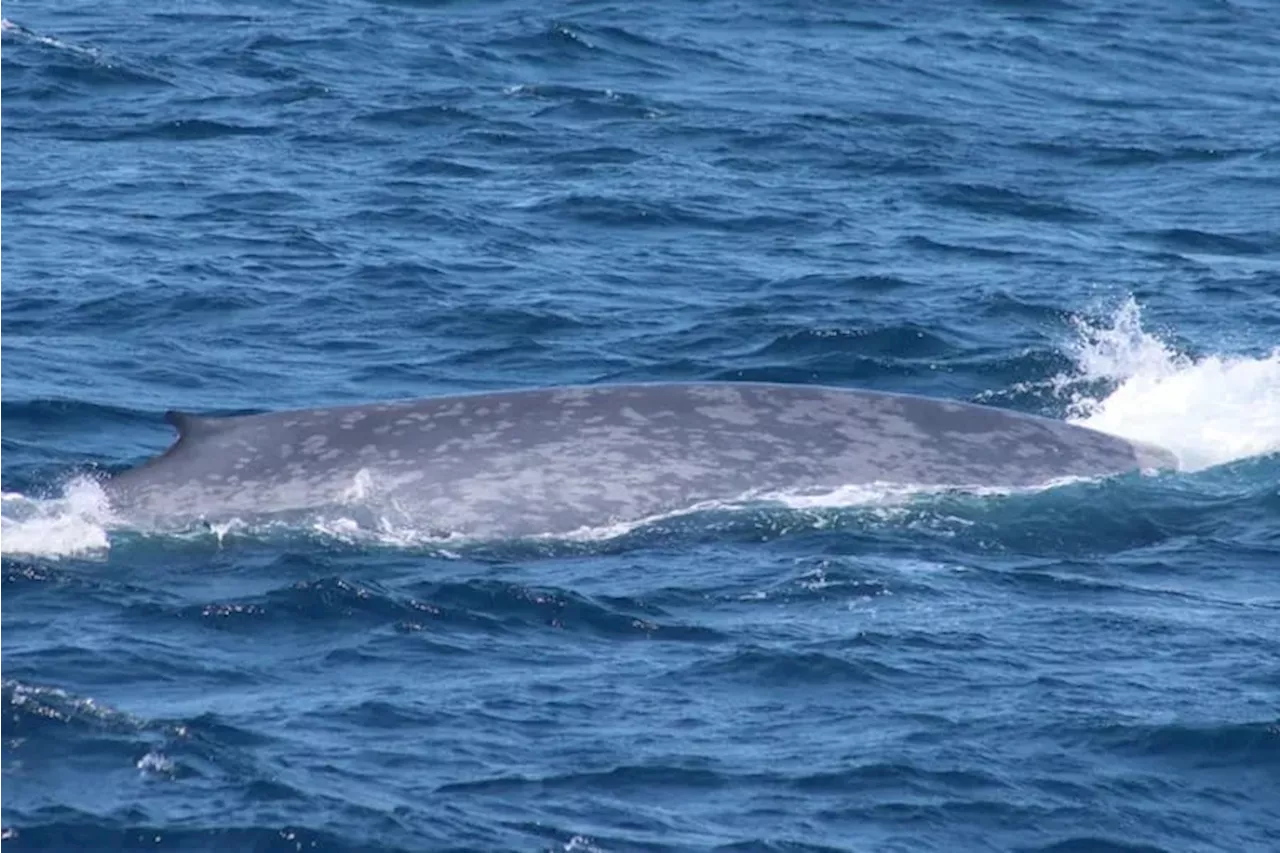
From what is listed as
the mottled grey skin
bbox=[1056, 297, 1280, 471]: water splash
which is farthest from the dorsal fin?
bbox=[1056, 297, 1280, 471]: water splash

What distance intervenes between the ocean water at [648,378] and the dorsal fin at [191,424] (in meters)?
0.74

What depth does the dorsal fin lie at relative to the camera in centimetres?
1697

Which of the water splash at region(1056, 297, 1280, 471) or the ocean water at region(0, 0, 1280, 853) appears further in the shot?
the water splash at region(1056, 297, 1280, 471)

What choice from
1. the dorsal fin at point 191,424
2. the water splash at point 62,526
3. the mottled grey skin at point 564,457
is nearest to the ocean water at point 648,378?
the water splash at point 62,526

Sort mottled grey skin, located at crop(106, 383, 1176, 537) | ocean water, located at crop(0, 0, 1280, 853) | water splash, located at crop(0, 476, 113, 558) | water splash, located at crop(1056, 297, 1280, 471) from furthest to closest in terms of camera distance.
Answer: water splash, located at crop(1056, 297, 1280, 471)
mottled grey skin, located at crop(106, 383, 1176, 537)
water splash, located at crop(0, 476, 113, 558)
ocean water, located at crop(0, 0, 1280, 853)

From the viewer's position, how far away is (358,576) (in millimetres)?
16375

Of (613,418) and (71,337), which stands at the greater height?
(613,418)

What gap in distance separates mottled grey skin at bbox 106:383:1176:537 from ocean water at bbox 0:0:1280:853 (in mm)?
203

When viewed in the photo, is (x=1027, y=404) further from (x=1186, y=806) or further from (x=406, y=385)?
(x=1186, y=806)

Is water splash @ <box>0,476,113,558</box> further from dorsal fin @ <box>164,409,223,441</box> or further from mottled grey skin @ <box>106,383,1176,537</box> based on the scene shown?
dorsal fin @ <box>164,409,223,441</box>

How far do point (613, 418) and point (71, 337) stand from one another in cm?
793

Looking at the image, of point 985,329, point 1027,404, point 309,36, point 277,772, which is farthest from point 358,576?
point 309,36

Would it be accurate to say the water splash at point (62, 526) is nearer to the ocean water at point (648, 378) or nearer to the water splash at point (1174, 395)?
the ocean water at point (648, 378)

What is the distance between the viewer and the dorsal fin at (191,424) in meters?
17.0
